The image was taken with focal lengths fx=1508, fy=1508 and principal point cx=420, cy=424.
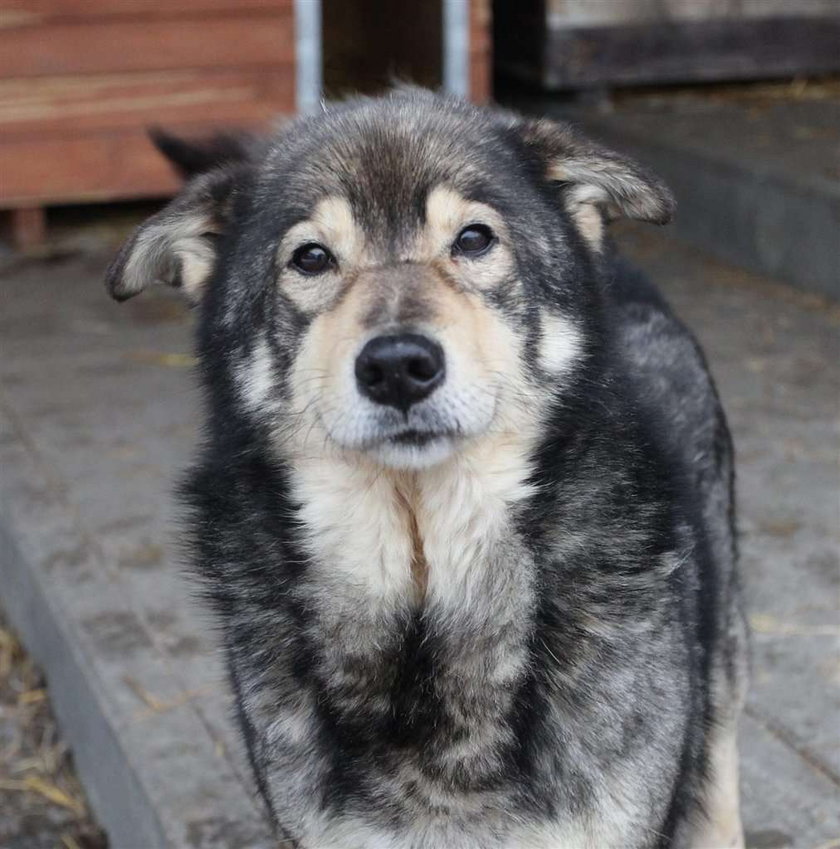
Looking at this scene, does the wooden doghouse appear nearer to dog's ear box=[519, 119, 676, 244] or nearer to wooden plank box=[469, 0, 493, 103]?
wooden plank box=[469, 0, 493, 103]

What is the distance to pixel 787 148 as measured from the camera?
7.55 meters

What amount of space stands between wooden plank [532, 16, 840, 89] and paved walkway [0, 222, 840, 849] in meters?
1.68

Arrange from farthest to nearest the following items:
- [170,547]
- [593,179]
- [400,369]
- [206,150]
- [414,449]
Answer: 1. [170,547]
2. [206,150]
3. [593,179]
4. [414,449]
5. [400,369]

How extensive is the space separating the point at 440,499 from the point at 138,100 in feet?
18.5

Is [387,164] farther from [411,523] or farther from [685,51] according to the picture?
[685,51]

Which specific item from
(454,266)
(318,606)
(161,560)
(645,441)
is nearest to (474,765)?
(318,606)

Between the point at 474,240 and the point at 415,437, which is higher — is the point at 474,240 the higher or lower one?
the higher one

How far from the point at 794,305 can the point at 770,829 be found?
3.95 meters

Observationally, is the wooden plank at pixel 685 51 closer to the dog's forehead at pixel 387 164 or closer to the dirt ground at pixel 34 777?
the dirt ground at pixel 34 777

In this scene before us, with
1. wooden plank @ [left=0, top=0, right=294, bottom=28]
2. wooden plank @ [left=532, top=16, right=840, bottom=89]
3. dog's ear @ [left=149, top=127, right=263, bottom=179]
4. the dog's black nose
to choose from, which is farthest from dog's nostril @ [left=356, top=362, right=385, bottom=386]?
wooden plank @ [left=532, top=16, right=840, bottom=89]

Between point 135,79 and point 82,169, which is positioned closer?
point 135,79

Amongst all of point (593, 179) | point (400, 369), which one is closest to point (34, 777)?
point (400, 369)

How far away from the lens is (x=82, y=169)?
7898 millimetres

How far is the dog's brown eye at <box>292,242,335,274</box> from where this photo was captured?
2.71 metres
